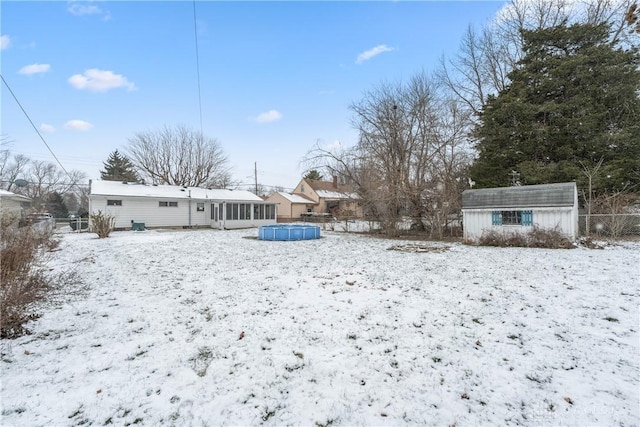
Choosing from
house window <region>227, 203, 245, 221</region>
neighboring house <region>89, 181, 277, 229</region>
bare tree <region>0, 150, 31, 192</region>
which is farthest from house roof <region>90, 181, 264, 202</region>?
bare tree <region>0, 150, 31, 192</region>

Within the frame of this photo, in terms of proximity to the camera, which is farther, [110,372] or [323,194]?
[323,194]

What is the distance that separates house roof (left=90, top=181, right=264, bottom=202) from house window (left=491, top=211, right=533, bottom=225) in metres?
19.0

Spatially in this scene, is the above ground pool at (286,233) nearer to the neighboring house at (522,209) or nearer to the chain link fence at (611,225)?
the neighboring house at (522,209)

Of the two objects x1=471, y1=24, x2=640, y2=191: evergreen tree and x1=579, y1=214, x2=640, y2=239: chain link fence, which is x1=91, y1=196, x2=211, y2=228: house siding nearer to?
x1=471, y1=24, x2=640, y2=191: evergreen tree

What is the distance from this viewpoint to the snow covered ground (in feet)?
8.48

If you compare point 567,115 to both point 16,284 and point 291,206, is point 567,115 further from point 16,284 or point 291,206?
point 291,206

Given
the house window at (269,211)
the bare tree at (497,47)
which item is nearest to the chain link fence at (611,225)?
the bare tree at (497,47)

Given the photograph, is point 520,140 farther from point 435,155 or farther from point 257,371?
point 257,371

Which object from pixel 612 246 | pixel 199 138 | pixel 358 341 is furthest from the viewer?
pixel 199 138

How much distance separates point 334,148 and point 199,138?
2139 centimetres

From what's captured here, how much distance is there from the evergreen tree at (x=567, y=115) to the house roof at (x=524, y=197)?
190 inches

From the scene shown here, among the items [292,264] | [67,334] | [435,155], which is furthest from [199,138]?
[67,334]

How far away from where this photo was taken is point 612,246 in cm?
1160

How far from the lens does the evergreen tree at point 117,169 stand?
124 feet
